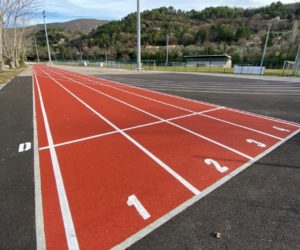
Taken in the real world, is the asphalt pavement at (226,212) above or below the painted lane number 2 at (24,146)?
above

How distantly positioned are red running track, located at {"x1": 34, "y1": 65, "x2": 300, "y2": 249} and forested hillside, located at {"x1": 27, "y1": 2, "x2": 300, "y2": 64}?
260ft

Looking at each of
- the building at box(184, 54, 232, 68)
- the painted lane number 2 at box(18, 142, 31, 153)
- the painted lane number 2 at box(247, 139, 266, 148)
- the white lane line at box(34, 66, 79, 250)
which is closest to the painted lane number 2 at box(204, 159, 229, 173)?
the painted lane number 2 at box(247, 139, 266, 148)

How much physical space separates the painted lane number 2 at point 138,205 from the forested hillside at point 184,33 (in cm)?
8349

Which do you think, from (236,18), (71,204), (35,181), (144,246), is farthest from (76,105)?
(236,18)

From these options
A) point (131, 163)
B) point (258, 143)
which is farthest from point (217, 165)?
point (258, 143)

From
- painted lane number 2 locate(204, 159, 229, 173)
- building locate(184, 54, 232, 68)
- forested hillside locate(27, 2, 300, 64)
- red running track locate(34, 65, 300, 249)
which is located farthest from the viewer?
Result: forested hillside locate(27, 2, 300, 64)

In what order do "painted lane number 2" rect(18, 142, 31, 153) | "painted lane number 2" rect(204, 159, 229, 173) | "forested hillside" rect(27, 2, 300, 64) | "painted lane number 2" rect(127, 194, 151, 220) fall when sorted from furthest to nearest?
1. "forested hillside" rect(27, 2, 300, 64)
2. "painted lane number 2" rect(18, 142, 31, 153)
3. "painted lane number 2" rect(204, 159, 229, 173)
4. "painted lane number 2" rect(127, 194, 151, 220)

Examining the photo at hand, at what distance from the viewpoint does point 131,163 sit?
4.54 metres

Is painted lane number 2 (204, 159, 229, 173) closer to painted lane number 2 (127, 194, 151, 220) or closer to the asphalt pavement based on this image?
the asphalt pavement

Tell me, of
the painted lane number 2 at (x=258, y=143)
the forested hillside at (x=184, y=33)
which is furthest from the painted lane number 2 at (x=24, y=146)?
the forested hillside at (x=184, y=33)

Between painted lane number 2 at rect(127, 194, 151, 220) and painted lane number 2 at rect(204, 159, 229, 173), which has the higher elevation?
painted lane number 2 at rect(127, 194, 151, 220)

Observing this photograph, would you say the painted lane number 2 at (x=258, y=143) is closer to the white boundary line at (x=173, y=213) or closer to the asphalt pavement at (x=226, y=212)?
the asphalt pavement at (x=226, y=212)

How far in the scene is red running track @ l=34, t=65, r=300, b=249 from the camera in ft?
9.63

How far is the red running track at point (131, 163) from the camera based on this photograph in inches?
116
